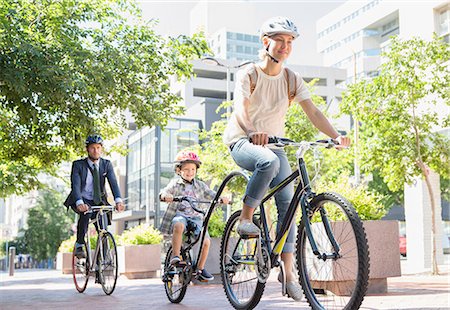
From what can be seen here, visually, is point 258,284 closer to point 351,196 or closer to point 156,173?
point 351,196

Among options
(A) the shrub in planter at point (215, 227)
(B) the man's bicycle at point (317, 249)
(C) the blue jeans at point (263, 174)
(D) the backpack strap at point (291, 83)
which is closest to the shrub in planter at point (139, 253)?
(A) the shrub in planter at point (215, 227)

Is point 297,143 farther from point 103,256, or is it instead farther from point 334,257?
point 103,256

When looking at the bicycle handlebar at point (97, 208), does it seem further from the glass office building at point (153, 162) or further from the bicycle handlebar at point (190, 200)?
the glass office building at point (153, 162)

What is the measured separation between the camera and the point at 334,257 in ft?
14.9

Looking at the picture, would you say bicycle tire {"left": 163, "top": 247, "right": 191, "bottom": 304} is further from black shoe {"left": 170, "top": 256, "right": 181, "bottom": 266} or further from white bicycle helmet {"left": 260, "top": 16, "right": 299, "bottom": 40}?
white bicycle helmet {"left": 260, "top": 16, "right": 299, "bottom": 40}

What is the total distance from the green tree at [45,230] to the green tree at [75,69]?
185 feet

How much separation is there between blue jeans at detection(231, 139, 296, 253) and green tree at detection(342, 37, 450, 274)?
1140 cm

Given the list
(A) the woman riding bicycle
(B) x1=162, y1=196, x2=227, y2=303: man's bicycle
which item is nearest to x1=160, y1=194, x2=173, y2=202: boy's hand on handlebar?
(B) x1=162, y1=196, x2=227, y2=303: man's bicycle

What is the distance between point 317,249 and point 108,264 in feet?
16.6

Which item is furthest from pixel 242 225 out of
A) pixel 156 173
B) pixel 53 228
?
pixel 53 228

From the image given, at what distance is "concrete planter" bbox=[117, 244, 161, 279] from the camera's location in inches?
664

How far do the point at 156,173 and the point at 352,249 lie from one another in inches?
2367

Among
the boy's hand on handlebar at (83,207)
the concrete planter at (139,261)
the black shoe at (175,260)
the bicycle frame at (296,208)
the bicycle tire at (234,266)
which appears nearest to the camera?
the bicycle frame at (296,208)

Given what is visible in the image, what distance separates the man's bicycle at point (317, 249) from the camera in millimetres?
4418
